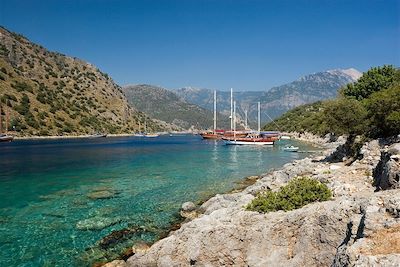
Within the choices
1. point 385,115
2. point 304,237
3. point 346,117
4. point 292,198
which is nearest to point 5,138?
point 346,117

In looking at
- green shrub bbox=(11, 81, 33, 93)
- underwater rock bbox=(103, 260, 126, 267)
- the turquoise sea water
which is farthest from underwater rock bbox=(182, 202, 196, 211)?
green shrub bbox=(11, 81, 33, 93)

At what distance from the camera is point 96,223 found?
2389 centimetres

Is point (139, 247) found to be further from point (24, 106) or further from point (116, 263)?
point (24, 106)

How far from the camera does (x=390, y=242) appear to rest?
7.01 meters

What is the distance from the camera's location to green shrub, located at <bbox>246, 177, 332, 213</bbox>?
13.9m

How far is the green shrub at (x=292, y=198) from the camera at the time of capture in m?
13.9

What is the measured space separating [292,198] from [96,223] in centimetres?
1500

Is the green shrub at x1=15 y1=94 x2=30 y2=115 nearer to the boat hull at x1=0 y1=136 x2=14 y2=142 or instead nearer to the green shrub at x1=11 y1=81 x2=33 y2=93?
the green shrub at x1=11 y1=81 x2=33 y2=93

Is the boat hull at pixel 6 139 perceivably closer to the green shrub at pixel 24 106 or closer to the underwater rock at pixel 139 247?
the green shrub at pixel 24 106

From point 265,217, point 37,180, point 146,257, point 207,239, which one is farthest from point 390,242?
point 37,180

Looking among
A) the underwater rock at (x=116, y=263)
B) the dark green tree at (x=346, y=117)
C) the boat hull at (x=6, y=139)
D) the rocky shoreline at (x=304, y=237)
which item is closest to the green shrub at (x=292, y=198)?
the rocky shoreline at (x=304, y=237)

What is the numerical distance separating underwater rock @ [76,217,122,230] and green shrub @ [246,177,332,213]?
41.4 ft

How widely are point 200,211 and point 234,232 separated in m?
12.8

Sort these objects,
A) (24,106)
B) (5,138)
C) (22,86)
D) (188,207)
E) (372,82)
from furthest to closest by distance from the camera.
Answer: (22,86)
(24,106)
(5,138)
(372,82)
(188,207)
